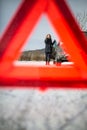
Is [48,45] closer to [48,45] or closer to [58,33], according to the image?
[48,45]

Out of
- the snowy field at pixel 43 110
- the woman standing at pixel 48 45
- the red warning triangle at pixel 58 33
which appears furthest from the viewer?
the woman standing at pixel 48 45

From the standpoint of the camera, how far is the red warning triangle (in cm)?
110

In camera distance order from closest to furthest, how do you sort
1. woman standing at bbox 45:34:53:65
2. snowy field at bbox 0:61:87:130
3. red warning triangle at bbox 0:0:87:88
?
1. red warning triangle at bbox 0:0:87:88
2. snowy field at bbox 0:61:87:130
3. woman standing at bbox 45:34:53:65

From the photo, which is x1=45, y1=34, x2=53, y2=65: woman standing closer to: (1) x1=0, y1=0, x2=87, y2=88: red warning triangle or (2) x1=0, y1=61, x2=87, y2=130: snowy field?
(2) x1=0, y1=61, x2=87, y2=130: snowy field

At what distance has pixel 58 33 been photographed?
1.17 m

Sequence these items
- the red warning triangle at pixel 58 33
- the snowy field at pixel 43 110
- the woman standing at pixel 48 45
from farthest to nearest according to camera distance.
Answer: the woman standing at pixel 48 45
the snowy field at pixel 43 110
the red warning triangle at pixel 58 33

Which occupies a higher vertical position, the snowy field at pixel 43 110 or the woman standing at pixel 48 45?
the woman standing at pixel 48 45

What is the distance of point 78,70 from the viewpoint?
4.29 feet

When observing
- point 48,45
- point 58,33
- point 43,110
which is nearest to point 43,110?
point 43,110

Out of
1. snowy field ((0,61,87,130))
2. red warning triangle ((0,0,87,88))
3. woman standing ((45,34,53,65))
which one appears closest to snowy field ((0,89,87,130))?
snowy field ((0,61,87,130))

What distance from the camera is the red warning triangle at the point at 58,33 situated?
3.60 feet

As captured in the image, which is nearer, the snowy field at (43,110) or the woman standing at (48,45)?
the snowy field at (43,110)

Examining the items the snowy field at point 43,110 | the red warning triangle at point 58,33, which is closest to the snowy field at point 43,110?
the snowy field at point 43,110

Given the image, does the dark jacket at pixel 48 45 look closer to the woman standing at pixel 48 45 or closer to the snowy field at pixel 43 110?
the woman standing at pixel 48 45
